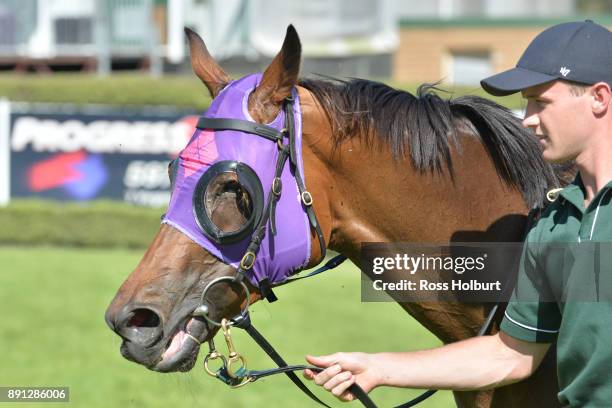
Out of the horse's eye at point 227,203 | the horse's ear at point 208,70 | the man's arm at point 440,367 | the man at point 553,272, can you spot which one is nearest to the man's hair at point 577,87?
the man at point 553,272

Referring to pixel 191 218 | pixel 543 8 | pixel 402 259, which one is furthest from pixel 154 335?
pixel 543 8

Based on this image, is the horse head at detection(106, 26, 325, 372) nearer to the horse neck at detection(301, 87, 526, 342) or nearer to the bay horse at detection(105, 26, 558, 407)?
the bay horse at detection(105, 26, 558, 407)

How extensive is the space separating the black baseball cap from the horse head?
62cm

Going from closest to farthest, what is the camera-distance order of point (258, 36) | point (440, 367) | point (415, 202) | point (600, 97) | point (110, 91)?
1. point (600, 97)
2. point (440, 367)
3. point (415, 202)
4. point (110, 91)
5. point (258, 36)

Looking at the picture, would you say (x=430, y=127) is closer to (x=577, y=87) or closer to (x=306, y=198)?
(x=306, y=198)

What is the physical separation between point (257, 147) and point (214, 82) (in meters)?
0.42

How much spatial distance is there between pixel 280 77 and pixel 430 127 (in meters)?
0.50

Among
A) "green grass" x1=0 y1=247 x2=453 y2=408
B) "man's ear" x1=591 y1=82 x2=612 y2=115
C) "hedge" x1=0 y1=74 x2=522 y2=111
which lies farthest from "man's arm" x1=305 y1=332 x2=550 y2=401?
"hedge" x1=0 y1=74 x2=522 y2=111

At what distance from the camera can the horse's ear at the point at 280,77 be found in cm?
259

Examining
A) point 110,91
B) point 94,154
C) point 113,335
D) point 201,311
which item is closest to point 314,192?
point 201,311

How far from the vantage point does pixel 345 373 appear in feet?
8.00

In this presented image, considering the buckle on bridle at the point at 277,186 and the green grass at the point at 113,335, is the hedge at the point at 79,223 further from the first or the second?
the buckle on bridle at the point at 277,186

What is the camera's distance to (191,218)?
2.55 meters

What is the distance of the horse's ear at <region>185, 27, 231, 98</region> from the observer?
2.91 metres
